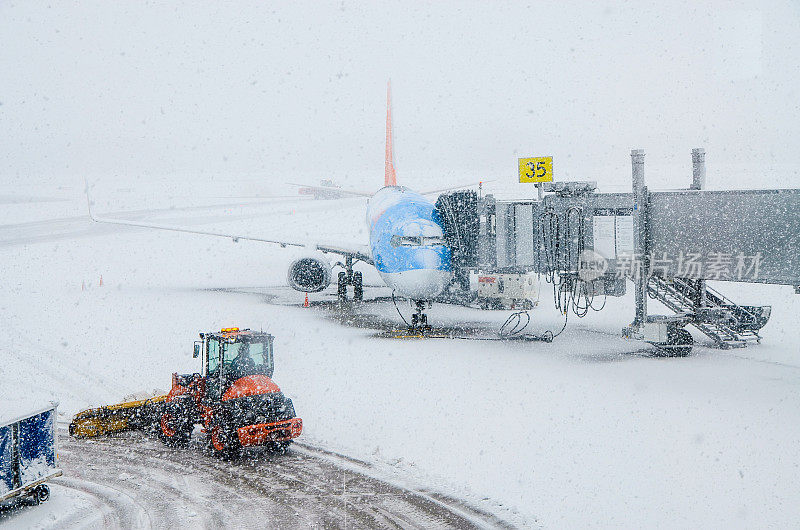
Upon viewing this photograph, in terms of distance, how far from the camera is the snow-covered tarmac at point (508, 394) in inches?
499

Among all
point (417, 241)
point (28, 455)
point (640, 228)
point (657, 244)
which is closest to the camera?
point (28, 455)

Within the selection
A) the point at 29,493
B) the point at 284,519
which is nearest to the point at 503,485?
the point at 284,519

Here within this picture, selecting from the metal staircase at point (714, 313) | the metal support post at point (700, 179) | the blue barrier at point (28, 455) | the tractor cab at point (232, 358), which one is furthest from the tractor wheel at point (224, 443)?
the metal support post at point (700, 179)

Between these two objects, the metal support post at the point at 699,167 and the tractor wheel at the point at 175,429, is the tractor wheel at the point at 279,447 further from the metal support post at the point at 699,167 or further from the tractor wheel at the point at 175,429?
the metal support post at the point at 699,167

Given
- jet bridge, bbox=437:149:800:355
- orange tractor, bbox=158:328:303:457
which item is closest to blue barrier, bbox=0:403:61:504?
orange tractor, bbox=158:328:303:457

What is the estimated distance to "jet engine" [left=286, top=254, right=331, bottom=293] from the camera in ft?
113

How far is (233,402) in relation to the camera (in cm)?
1470

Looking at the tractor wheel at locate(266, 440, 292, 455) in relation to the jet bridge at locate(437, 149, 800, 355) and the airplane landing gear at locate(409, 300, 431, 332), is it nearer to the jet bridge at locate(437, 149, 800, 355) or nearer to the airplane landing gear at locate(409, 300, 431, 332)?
the jet bridge at locate(437, 149, 800, 355)

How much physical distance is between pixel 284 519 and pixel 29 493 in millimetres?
4738

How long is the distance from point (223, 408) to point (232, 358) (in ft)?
4.79

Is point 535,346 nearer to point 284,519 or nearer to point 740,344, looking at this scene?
point 740,344

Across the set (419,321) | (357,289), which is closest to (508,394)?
(419,321)

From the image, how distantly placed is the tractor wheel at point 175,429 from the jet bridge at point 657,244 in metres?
11.6

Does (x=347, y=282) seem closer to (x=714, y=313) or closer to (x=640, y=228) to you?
(x=640, y=228)
